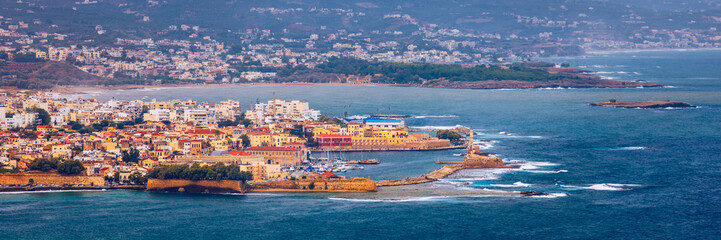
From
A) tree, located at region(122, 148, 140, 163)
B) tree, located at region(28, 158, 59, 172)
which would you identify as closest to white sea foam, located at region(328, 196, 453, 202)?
tree, located at region(122, 148, 140, 163)

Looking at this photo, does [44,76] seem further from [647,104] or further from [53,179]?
[53,179]

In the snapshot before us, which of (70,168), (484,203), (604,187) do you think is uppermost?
(70,168)

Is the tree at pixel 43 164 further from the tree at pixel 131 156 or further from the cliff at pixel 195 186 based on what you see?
the cliff at pixel 195 186

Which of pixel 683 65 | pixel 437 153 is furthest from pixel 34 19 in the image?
pixel 437 153

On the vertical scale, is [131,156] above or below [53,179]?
above

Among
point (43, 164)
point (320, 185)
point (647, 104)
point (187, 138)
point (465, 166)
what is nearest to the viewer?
point (320, 185)

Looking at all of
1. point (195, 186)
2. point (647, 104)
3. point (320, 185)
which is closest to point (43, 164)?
point (195, 186)
